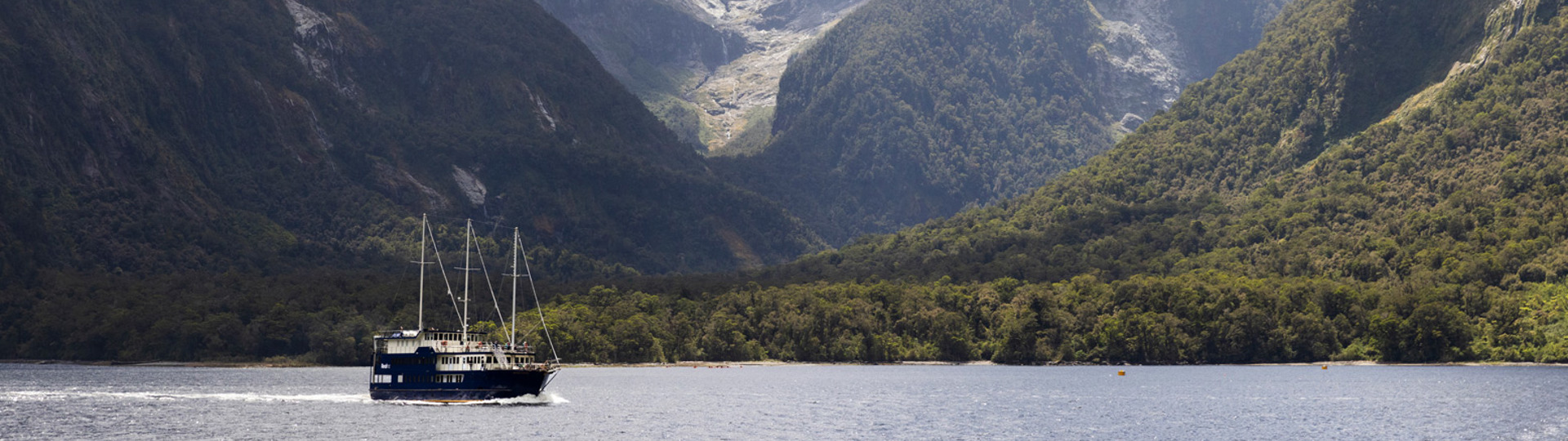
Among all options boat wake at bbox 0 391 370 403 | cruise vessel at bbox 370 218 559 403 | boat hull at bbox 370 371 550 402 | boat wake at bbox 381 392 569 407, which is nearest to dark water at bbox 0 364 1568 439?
boat wake at bbox 0 391 370 403

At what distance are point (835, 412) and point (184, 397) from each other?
70.2 meters

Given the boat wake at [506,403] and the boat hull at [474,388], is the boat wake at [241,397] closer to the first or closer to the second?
the boat wake at [506,403]

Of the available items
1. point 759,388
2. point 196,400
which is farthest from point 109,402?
point 759,388

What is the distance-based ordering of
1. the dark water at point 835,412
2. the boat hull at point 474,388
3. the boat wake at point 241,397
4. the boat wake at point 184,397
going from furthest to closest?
the boat wake at point 184,397 < the boat wake at point 241,397 < the boat hull at point 474,388 < the dark water at point 835,412

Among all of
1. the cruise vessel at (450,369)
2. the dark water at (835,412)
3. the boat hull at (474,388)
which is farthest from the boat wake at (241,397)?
the cruise vessel at (450,369)

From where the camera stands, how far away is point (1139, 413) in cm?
15275

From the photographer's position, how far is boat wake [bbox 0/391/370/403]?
166750 mm

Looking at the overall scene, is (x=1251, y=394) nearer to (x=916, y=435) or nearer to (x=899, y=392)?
(x=899, y=392)

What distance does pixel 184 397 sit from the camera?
173m

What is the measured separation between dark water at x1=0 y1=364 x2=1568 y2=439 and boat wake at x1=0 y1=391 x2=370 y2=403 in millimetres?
244

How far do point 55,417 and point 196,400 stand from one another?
25.5 meters

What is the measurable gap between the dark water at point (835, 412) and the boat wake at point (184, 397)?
0.80ft

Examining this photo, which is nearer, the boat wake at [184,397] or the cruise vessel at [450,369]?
the cruise vessel at [450,369]

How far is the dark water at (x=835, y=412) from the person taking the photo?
13025 cm
